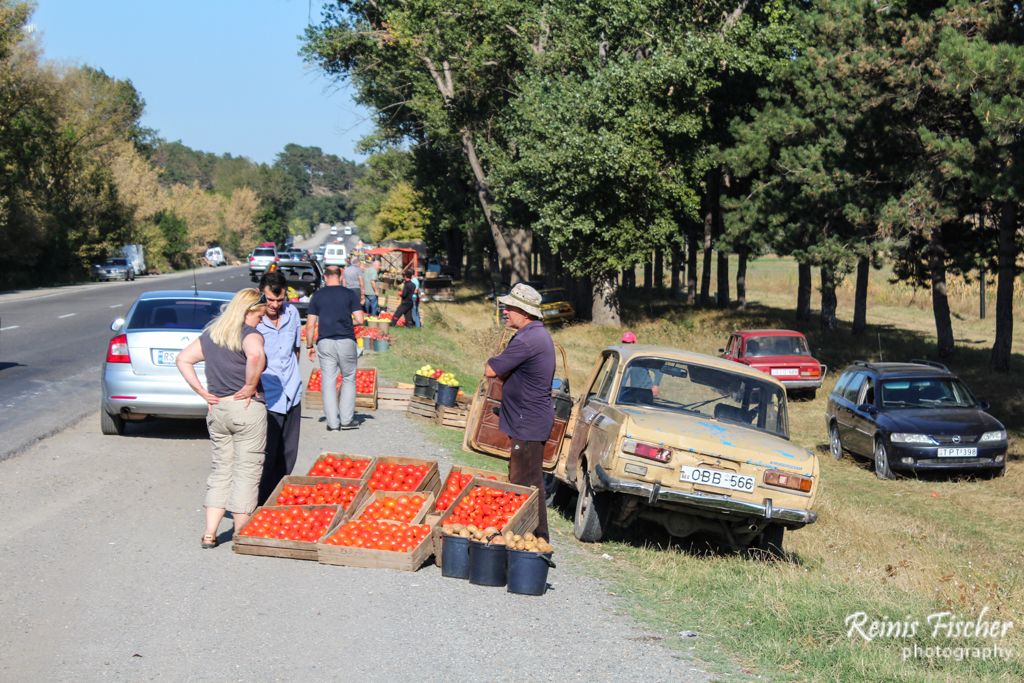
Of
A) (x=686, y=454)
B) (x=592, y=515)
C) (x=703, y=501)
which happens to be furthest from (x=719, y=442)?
(x=592, y=515)

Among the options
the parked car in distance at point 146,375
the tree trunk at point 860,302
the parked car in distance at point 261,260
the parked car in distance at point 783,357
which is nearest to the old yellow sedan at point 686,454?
the parked car in distance at point 146,375

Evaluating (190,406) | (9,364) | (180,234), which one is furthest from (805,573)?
(180,234)

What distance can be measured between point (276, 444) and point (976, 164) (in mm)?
20668

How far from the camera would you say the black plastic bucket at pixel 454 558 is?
26.5 feet

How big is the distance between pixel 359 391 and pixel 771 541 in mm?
8113

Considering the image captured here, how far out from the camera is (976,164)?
83.5 ft

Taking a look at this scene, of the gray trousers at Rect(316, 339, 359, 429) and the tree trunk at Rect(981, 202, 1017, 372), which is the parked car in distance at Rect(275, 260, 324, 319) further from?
the gray trousers at Rect(316, 339, 359, 429)

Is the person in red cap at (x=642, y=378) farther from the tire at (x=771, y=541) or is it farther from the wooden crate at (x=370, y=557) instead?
the wooden crate at (x=370, y=557)

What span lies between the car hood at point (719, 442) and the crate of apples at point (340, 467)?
232 cm

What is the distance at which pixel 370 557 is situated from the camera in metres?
8.16

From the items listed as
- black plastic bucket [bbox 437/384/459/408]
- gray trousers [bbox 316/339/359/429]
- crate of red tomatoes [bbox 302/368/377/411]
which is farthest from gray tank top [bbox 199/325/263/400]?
black plastic bucket [bbox 437/384/459/408]

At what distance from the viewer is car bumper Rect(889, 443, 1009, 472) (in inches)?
751

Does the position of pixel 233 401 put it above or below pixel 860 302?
above

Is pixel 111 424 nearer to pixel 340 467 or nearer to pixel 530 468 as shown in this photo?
pixel 340 467
